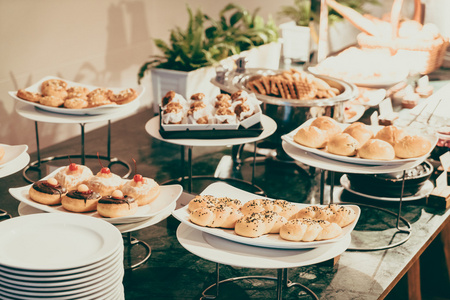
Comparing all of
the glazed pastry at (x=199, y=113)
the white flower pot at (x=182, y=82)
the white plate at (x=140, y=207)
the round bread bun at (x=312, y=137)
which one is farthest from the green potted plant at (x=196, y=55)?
the white plate at (x=140, y=207)

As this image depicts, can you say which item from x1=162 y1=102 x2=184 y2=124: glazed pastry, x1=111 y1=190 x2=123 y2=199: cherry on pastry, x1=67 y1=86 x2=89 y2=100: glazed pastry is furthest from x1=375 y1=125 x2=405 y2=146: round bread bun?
x1=67 y1=86 x2=89 y2=100: glazed pastry

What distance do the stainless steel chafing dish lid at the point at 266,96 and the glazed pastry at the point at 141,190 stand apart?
3.48ft

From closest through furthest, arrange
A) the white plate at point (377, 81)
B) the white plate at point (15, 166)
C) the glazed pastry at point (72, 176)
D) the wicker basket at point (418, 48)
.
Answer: the glazed pastry at point (72, 176)
the white plate at point (15, 166)
the white plate at point (377, 81)
the wicker basket at point (418, 48)

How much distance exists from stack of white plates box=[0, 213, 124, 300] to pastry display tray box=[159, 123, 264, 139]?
763mm

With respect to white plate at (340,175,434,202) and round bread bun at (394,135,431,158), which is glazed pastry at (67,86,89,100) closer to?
white plate at (340,175,434,202)

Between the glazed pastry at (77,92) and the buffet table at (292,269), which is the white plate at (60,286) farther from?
the glazed pastry at (77,92)

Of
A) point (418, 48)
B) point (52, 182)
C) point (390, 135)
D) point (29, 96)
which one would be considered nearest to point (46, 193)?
point (52, 182)

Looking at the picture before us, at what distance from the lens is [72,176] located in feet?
6.21

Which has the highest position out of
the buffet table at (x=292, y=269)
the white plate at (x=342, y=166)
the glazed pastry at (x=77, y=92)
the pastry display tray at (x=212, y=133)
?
the glazed pastry at (x=77, y=92)

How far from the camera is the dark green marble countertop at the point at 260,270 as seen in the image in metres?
1.94

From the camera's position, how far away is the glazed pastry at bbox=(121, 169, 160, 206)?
71.1 inches

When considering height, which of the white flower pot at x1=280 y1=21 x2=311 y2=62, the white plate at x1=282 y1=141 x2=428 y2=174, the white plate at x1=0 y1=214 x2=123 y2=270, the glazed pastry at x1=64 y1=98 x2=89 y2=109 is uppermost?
the white flower pot at x1=280 y1=21 x2=311 y2=62

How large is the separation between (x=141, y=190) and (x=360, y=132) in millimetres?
890

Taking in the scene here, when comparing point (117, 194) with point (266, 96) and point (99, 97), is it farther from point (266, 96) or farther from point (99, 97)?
point (266, 96)
